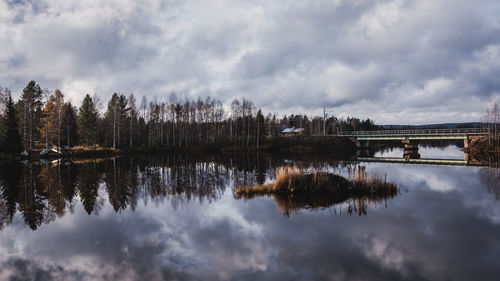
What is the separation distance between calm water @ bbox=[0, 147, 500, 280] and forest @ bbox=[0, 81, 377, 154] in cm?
3678

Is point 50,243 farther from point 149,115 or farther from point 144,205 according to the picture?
point 149,115

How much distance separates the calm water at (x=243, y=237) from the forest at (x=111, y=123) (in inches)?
1448

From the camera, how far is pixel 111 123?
6059 centimetres

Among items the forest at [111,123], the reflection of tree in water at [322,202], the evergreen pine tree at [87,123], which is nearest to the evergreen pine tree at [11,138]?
the forest at [111,123]

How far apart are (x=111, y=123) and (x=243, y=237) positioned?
59.9m

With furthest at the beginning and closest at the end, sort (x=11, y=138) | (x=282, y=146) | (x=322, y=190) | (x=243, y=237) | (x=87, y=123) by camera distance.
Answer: (x=282, y=146), (x=87, y=123), (x=11, y=138), (x=322, y=190), (x=243, y=237)

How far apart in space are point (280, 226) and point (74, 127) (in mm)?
60383

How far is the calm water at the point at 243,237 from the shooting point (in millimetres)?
7109

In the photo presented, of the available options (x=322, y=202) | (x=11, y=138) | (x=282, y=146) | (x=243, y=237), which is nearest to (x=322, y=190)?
(x=322, y=202)

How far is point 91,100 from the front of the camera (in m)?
59.6

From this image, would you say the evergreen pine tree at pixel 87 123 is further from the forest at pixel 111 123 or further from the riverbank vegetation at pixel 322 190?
the riverbank vegetation at pixel 322 190

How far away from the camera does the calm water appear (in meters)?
7.11

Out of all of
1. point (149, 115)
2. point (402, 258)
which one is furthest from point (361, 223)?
point (149, 115)

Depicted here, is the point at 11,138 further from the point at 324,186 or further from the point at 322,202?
the point at 322,202
